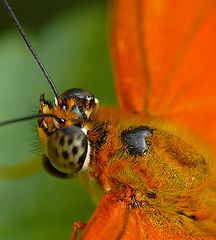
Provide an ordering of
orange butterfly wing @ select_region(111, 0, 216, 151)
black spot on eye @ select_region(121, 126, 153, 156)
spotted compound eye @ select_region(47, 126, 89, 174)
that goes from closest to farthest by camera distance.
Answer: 1. spotted compound eye @ select_region(47, 126, 89, 174)
2. black spot on eye @ select_region(121, 126, 153, 156)
3. orange butterfly wing @ select_region(111, 0, 216, 151)

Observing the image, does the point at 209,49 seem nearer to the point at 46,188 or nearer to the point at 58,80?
the point at 58,80

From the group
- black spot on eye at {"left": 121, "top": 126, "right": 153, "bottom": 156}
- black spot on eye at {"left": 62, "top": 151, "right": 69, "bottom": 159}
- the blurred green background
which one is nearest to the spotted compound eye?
black spot on eye at {"left": 62, "top": 151, "right": 69, "bottom": 159}

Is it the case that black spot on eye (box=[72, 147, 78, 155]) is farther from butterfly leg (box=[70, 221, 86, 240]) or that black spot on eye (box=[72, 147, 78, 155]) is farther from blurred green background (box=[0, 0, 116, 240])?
blurred green background (box=[0, 0, 116, 240])

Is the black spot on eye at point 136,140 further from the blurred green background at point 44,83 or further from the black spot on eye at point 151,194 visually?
the blurred green background at point 44,83

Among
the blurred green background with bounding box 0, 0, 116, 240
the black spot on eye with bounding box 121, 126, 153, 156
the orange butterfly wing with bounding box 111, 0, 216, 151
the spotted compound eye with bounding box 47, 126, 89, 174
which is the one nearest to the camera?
the spotted compound eye with bounding box 47, 126, 89, 174

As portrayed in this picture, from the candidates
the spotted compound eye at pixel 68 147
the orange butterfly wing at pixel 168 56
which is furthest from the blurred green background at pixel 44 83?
the spotted compound eye at pixel 68 147

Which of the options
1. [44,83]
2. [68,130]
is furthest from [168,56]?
[68,130]

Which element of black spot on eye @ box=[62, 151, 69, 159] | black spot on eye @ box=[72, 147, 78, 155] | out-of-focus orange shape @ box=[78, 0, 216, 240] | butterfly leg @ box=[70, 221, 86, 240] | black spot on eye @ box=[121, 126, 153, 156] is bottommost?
butterfly leg @ box=[70, 221, 86, 240]

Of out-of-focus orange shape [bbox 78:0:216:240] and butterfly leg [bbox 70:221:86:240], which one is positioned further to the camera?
out-of-focus orange shape [bbox 78:0:216:240]
